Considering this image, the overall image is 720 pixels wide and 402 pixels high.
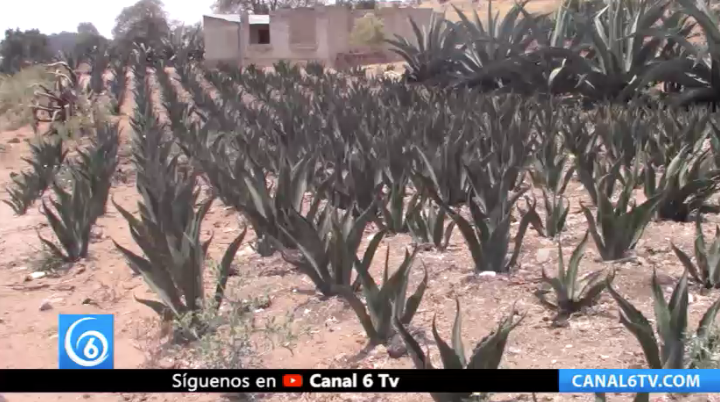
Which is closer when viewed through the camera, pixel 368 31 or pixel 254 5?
pixel 368 31

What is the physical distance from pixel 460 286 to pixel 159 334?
112 cm

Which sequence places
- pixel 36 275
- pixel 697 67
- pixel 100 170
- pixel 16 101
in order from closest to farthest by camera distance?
1. pixel 36 275
2. pixel 100 170
3. pixel 697 67
4. pixel 16 101

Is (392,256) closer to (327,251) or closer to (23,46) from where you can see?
(327,251)

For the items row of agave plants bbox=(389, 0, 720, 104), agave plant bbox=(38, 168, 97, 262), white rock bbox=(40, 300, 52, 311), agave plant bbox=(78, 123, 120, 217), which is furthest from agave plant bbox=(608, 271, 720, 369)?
row of agave plants bbox=(389, 0, 720, 104)

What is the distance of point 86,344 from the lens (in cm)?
219

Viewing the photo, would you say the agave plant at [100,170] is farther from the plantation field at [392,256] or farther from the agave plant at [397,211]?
the agave plant at [397,211]

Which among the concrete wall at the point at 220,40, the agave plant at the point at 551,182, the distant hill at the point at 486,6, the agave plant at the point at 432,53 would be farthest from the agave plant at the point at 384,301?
the distant hill at the point at 486,6

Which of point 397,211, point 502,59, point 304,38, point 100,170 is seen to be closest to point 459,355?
point 397,211

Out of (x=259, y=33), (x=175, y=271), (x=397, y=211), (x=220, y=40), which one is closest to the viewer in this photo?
(x=175, y=271)

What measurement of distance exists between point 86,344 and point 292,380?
0.65m

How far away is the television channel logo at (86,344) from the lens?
2156 millimetres

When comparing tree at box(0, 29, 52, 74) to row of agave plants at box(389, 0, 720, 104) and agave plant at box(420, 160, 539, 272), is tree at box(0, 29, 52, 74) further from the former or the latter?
agave plant at box(420, 160, 539, 272)

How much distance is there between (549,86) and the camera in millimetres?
7746

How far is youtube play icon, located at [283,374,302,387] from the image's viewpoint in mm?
1990
